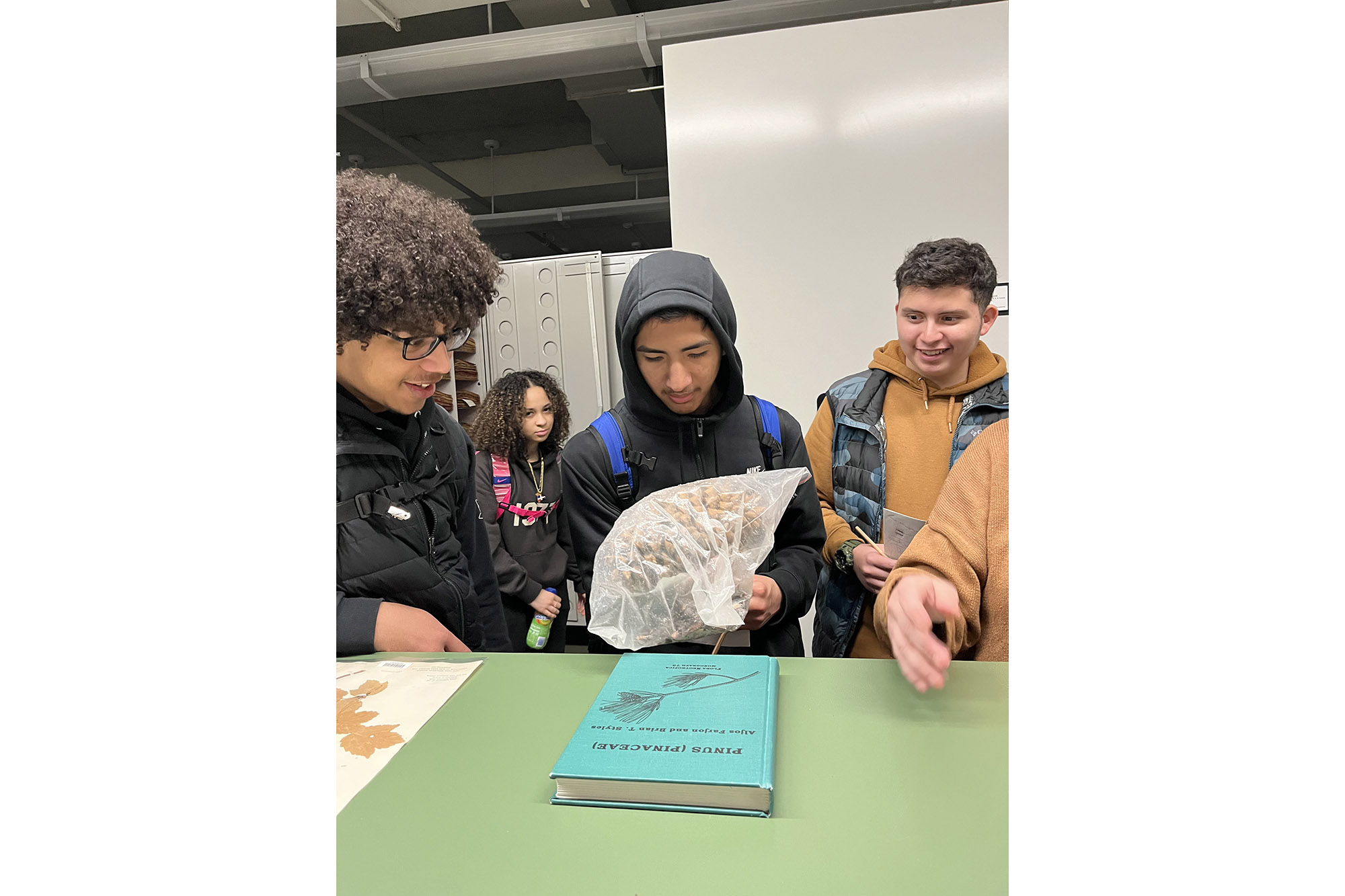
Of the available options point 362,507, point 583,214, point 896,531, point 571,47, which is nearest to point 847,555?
point 896,531

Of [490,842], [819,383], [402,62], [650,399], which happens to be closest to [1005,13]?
[819,383]

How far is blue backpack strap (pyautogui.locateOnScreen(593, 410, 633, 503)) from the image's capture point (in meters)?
0.96

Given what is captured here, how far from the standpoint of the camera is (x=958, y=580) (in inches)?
25.7

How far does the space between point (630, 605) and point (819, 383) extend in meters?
1.29

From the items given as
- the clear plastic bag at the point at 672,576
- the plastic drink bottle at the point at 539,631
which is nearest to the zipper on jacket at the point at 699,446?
the clear plastic bag at the point at 672,576

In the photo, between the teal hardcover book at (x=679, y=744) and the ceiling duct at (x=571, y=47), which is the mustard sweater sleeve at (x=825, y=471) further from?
the ceiling duct at (x=571, y=47)

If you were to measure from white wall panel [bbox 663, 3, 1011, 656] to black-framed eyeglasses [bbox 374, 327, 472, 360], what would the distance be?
1262 mm

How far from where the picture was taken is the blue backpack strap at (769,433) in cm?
101

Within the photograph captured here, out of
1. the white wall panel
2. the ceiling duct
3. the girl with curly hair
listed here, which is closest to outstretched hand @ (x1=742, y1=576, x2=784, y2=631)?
the white wall panel

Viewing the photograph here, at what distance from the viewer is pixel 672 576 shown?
664mm

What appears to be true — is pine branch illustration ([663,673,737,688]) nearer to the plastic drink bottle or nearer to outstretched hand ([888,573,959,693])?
outstretched hand ([888,573,959,693])

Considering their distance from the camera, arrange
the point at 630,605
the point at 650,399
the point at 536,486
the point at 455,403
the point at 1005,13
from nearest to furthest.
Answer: the point at 630,605 → the point at 650,399 → the point at 1005,13 → the point at 536,486 → the point at 455,403

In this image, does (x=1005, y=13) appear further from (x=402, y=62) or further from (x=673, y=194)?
(x=402, y=62)
